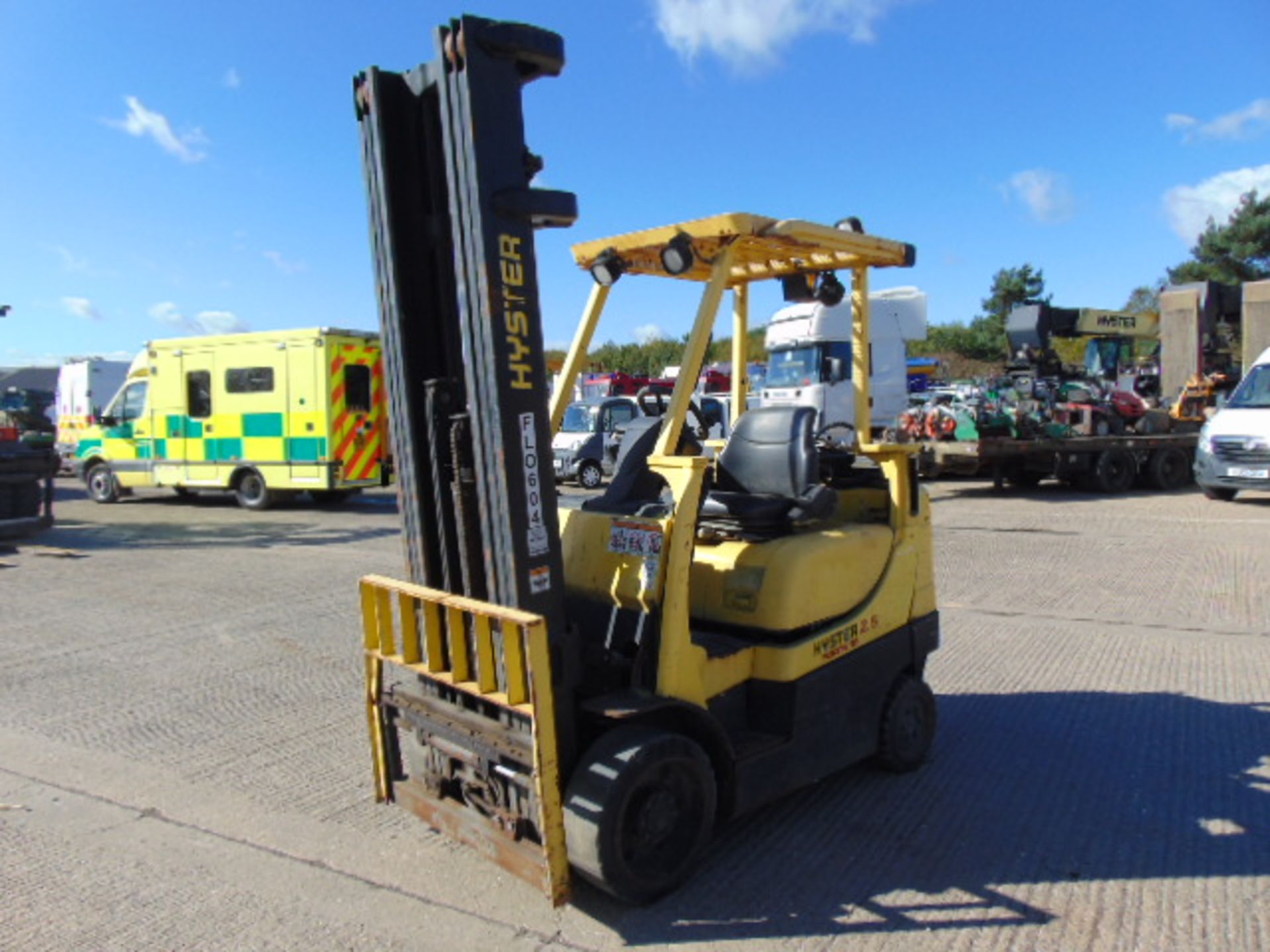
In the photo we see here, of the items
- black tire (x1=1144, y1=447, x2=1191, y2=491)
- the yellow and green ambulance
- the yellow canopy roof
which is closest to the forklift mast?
the yellow canopy roof

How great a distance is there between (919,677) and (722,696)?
1.37m

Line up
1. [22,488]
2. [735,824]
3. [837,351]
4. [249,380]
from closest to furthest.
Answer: [735,824] < [22,488] < [249,380] < [837,351]

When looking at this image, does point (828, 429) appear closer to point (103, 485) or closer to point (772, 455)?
point (772, 455)

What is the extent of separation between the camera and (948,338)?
6284cm

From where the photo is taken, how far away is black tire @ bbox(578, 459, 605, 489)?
742 inches

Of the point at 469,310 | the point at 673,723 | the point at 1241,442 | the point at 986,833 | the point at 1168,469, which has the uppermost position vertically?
the point at 469,310

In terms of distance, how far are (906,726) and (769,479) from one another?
1299mm

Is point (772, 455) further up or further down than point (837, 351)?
further down

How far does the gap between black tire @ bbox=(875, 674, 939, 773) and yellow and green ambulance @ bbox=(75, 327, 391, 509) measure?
12.3 m

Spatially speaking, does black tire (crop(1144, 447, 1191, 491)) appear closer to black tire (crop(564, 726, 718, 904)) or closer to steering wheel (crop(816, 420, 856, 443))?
steering wheel (crop(816, 420, 856, 443))

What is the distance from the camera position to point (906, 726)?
4.44m

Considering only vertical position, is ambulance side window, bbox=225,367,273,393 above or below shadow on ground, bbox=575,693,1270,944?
above

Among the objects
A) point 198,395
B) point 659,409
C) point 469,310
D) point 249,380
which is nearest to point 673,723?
point 469,310

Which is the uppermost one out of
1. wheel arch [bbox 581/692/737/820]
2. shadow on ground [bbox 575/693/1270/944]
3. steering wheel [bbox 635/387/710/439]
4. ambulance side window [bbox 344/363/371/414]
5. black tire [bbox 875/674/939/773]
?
ambulance side window [bbox 344/363/371/414]
